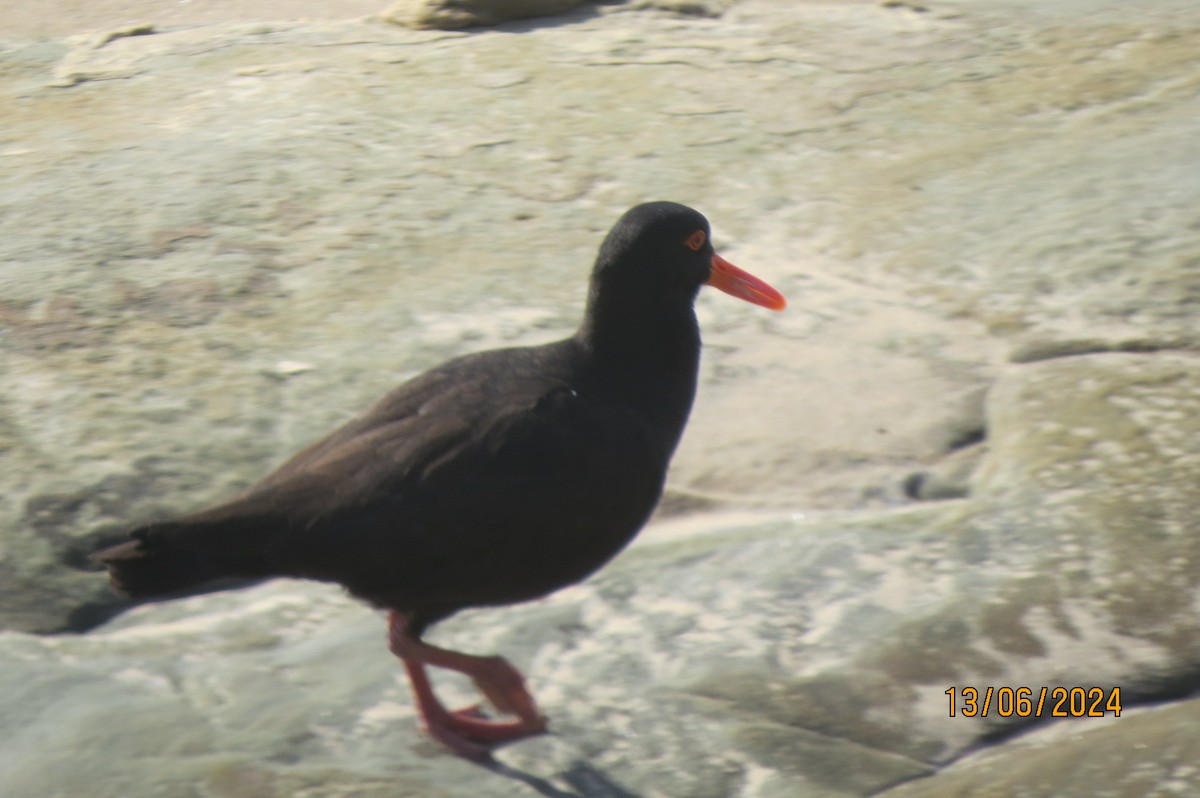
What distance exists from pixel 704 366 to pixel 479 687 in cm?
190

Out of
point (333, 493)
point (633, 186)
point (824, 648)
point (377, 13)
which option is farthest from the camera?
point (377, 13)

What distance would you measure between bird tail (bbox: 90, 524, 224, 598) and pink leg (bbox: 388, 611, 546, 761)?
0.42 meters

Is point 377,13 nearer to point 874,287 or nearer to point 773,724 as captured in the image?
point 874,287

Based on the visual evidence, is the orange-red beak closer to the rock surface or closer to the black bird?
the black bird

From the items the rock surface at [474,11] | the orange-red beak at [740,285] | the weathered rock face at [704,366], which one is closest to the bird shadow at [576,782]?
the weathered rock face at [704,366]

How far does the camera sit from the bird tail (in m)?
3.24

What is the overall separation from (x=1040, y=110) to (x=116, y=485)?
423 centimetres

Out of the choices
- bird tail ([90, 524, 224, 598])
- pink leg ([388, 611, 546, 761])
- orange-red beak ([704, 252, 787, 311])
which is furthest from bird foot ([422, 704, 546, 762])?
orange-red beak ([704, 252, 787, 311])

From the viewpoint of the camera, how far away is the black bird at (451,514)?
3.22m

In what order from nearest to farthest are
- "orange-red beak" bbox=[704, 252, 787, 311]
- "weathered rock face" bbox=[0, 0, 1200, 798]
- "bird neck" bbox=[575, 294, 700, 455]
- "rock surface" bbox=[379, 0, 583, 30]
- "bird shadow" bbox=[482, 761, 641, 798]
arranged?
"bird shadow" bbox=[482, 761, 641, 798], "weathered rock face" bbox=[0, 0, 1200, 798], "bird neck" bbox=[575, 294, 700, 455], "orange-red beak" bbox=[704, 252, 787, 311], "rock surface" bbox=[379, 0, 583, 30]

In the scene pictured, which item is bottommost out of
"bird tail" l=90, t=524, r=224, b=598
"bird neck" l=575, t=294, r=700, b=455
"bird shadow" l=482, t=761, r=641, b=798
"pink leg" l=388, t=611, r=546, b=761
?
"bird shadow" l=482, t=761, r=641, b=798

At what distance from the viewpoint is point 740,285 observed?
4.19 meters

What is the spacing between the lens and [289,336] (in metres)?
5.23

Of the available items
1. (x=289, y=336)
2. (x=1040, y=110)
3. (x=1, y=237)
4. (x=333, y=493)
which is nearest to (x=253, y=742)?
(x=333, y=493)
